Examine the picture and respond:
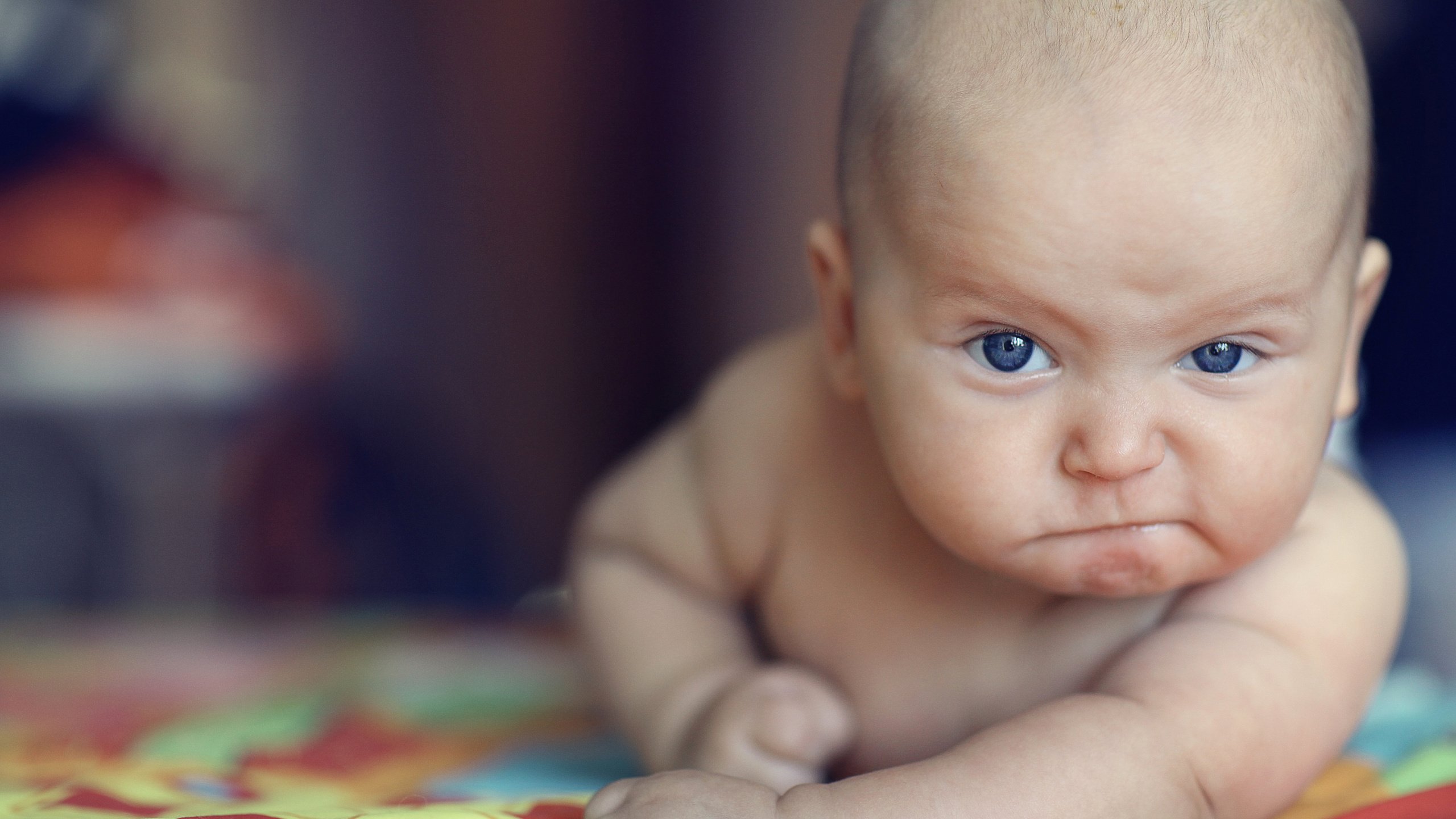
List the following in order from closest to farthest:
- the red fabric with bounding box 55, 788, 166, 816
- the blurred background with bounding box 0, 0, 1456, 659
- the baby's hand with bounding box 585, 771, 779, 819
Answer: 1. the baby's hand with bounding box 585, 771, 779, 819
2. the red fabric with bounding box 55, 788, 166, 816
3. the blurred background with bounding box 0, 0, 1456, 659

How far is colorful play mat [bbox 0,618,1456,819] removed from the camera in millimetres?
796

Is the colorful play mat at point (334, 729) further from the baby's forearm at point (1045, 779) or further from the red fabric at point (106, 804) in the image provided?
the baby's forearm at point (1045, 779)

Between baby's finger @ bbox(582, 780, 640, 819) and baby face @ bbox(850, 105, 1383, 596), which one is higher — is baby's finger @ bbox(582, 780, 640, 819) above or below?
below

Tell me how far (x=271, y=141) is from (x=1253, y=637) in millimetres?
2798

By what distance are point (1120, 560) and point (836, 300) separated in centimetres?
24

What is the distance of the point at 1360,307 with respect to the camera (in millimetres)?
812

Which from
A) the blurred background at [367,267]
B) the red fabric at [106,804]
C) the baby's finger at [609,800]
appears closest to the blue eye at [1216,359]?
the baby's finger at [609,800]

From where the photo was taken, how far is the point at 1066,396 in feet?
2.26

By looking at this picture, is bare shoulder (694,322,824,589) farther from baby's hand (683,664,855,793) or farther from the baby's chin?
the baby's chin

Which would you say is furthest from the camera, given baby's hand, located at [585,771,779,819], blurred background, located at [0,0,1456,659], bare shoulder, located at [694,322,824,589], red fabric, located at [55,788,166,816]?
blurred background, located at [0,0,1456,659]

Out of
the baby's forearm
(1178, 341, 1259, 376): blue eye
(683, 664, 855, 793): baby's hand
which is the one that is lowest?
the baby's forearm

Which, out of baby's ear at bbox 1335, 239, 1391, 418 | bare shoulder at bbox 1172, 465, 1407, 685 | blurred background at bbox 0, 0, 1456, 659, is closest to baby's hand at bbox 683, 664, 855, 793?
bare shoulder at bbox 1172, 465, 1407, 685

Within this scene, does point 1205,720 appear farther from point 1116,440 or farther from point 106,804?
point 106,804

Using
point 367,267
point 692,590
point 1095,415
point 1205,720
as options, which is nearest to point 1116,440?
point 1095,415
